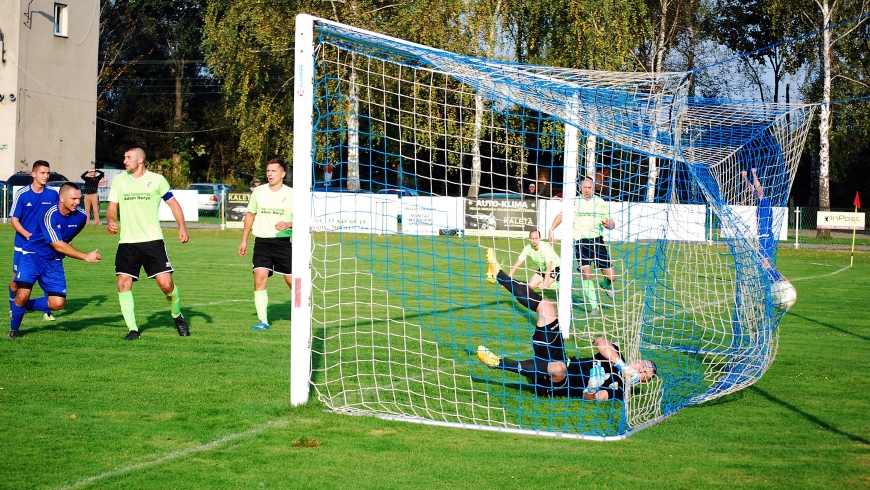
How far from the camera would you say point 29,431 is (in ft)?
19.2

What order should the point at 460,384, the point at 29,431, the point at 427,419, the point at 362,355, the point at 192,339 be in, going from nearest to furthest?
A: 1. the point at 29,431
2. the point at 427,419
3. the point at 460,384
4. the point at 362,355
5. the point at 192,339

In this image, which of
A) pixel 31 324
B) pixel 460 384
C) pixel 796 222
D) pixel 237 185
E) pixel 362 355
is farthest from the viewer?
pixel 237 185

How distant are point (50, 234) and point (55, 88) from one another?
33.5 m

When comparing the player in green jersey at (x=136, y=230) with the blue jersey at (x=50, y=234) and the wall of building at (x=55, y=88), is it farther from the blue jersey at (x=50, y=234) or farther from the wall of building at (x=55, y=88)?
the wall of building at (x=55, y=88)

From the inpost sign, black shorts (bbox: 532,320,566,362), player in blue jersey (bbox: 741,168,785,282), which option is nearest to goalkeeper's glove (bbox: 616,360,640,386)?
black shorts (bbox: 532,320,566,362)

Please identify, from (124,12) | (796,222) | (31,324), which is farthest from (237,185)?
(31,324)

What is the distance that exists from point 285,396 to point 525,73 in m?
3.46

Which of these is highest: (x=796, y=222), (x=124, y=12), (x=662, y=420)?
(x=124, y=12)

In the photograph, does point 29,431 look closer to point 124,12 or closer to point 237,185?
point 237,185

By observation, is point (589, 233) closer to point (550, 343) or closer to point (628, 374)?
point (550, 343)

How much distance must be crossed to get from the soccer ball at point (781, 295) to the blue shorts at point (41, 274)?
810 cm

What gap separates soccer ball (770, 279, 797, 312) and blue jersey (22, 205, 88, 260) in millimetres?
8013

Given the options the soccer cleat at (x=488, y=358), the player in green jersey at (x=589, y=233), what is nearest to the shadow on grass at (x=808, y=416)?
the soccer cleat at (x=488, y=358)

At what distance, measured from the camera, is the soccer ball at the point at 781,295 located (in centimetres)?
912
